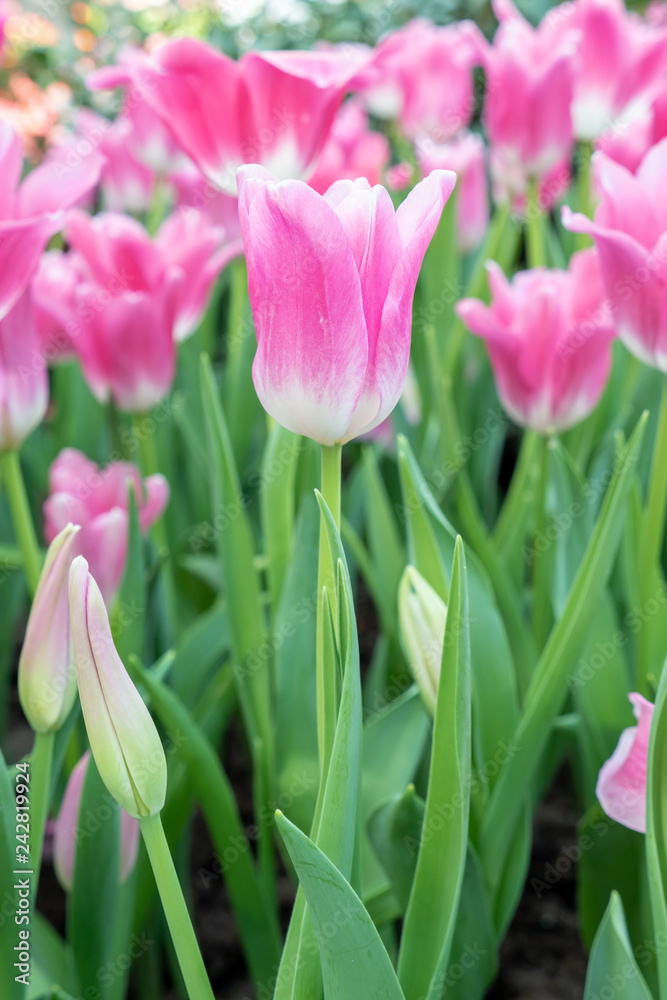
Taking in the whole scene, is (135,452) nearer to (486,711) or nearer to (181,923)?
(486,711)

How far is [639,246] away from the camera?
0.58m

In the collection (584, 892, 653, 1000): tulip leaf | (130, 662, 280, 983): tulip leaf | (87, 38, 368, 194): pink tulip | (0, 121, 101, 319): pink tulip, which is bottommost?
(130, 662, 280, 983): tulip leaf

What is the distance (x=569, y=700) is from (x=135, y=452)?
0.56 m

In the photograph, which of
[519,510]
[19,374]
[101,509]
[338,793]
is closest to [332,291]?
[338,793]

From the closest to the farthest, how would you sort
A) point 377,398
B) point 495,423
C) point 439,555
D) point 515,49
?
point 377,398, point 439,555, point 515,49, point 495,423

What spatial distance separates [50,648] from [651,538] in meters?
0.43

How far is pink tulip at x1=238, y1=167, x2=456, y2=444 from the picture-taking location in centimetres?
42

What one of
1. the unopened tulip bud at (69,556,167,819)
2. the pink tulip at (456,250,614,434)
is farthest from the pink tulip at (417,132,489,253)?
the unopened tulip bud at (69,556,167,819)

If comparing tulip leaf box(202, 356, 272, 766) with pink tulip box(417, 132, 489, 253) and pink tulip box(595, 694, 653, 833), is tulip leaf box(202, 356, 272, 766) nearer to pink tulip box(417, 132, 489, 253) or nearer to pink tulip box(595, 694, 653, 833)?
pink tulip box(595, 694, 653, 833)

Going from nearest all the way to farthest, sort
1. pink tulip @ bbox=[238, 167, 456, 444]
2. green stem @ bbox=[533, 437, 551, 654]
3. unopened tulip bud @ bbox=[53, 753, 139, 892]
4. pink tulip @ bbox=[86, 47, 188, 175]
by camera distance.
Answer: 1. pink tulip @ bbox=[238, 167, 456, 444]
2. unopened tulip bud @ bbox=[53, 753, 139, 892]
3. green stem @ bbox=[533, 437, 551, 654]
4. pink tulip @ bbox=[86, 47, 188, 175]

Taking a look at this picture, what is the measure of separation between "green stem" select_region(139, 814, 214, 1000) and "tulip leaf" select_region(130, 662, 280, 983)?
23cm

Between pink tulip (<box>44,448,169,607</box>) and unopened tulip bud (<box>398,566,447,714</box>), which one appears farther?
pink tulip (<box>44,448,169,607</box>)

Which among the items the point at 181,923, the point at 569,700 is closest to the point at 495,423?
the point at 569,700

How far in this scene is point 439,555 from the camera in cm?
69
